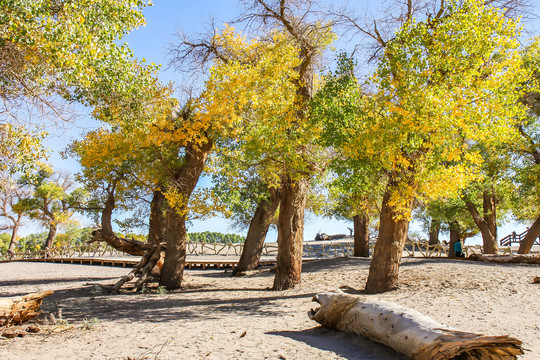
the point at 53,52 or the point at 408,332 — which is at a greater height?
the point at 53,52

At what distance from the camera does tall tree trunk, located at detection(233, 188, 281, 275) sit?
16859 mm

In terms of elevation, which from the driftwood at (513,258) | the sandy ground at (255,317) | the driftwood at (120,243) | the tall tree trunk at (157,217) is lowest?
the sandy ground at (255,317)

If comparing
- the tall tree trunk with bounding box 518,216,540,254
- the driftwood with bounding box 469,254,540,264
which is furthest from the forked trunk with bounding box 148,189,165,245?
the tall tree trunk with bounding box 518,216,540,254

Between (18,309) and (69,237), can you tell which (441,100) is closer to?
(18,309)

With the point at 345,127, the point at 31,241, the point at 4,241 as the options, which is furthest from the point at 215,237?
the point at 345,127

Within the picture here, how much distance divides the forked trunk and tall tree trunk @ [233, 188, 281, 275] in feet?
12.1

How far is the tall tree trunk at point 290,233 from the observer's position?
450 inches

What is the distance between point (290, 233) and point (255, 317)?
4.01 meters

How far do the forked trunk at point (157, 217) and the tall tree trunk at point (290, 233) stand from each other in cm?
539

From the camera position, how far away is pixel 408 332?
481 centimetres

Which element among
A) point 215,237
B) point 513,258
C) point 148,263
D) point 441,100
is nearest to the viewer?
point 441,100

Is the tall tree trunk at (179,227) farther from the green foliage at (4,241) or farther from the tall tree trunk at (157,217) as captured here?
the green foliage at (4,241)

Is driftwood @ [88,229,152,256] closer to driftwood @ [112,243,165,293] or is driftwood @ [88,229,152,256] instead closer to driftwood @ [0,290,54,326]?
driftwood @ [112,243,165,293]

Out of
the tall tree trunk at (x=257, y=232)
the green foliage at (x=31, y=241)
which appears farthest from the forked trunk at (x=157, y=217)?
the green foliage at (x=31, y=241)
